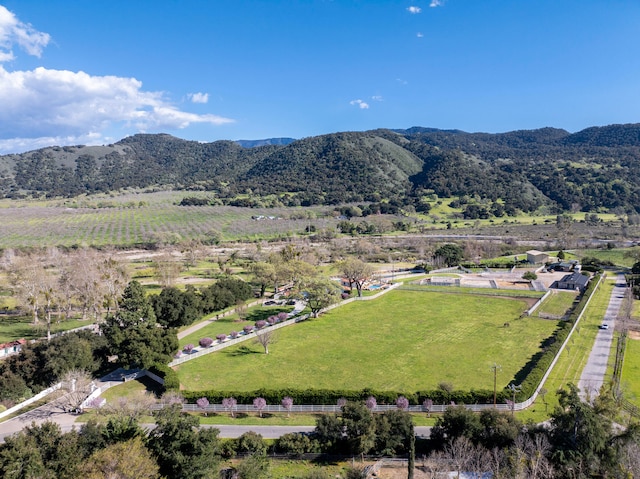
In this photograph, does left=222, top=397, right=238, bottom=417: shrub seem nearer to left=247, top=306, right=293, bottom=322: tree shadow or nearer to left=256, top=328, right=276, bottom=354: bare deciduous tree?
left=256, top=328, right=276, bottom=354: bare deciduous tree

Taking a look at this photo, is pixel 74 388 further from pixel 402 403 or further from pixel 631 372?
pixel 631 372

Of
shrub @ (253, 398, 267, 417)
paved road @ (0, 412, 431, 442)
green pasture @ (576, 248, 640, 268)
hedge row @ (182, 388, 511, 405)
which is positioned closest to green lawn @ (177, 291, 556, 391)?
hedge row @ (182, 388, 511, 405)

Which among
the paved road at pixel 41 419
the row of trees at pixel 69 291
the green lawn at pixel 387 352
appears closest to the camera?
the paved road at pixel 41 419

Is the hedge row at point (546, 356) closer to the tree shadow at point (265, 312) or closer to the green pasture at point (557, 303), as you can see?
the green pasture at point (557, 303)

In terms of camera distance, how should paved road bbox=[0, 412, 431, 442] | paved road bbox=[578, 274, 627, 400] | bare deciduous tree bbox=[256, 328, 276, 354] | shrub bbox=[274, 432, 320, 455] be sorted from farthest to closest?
1. bare deciduous tree bbox=[256, 328, 276, 354]
2. paved road bbox=[578, 274, 627, 400]
3. paved road bbox=[0, 412, 431, 442]
4. shrub bbox=[274, 432, 320, 455]

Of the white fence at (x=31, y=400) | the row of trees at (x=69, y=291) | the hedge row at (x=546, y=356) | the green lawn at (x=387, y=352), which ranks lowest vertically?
the green lawn at (x=387, y=352)

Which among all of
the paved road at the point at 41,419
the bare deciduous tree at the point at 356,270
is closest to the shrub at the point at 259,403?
the paved road at the point at 41,419
